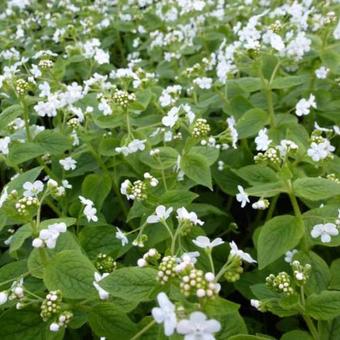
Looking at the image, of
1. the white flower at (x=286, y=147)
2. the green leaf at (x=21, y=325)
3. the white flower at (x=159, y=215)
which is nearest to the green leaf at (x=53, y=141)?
the white flower at (x=159, y=215)

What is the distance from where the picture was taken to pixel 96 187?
9.52ft

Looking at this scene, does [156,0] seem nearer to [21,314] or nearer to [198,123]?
[198,123]

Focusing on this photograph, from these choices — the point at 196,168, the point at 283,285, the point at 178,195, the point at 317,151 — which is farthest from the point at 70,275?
the point at 317,151

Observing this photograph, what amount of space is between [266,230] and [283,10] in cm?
286

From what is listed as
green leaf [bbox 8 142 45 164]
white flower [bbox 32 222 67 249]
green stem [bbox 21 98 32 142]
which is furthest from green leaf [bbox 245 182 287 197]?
green stem [bbox 21 98 32 142]

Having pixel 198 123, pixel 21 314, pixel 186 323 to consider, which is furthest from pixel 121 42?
pixel 186 323

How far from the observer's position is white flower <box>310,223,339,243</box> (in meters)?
2.20

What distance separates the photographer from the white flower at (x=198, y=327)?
1406 mm

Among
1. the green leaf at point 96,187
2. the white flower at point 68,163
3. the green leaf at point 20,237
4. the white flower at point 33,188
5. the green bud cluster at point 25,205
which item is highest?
Result: the green bud cluster at point 25,205

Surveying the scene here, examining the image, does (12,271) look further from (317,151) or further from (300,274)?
(317,151)

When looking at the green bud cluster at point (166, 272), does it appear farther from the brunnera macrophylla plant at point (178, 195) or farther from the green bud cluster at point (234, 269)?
the green bud cluster at point (234, 269)

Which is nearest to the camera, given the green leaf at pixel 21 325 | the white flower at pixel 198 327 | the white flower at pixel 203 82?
the white flower at pixel 198 327

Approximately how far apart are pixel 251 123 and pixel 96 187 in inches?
41.3

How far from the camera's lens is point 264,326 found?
2.71 meters
